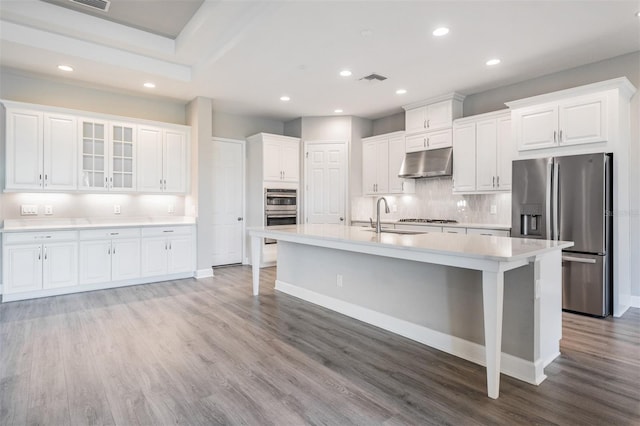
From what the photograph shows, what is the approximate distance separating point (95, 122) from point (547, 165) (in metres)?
5.89

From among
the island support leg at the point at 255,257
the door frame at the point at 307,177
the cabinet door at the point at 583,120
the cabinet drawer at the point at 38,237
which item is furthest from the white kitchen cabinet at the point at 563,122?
the cabinet drawer at the point at 38,237

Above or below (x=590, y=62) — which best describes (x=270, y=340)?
below

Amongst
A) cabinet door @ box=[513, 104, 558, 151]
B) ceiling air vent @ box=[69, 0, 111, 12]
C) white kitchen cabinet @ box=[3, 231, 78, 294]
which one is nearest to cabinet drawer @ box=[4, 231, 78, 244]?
white kitchen cabinet @ box=[3, 231, 78, 294]

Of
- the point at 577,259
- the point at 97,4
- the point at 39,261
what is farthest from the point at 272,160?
the point at 577,259

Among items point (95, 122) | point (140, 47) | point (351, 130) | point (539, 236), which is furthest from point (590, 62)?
point (95, 122)

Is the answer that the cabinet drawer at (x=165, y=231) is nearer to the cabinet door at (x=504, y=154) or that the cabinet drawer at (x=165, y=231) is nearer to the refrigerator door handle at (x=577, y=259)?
the cabinet door at (x=504, y=154)

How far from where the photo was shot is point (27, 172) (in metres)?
4.40

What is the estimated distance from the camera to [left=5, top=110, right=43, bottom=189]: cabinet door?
430 centimetres

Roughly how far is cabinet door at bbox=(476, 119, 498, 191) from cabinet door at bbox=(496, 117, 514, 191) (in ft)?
0.17

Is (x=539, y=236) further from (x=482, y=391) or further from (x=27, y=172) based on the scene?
(x=27, y=172)

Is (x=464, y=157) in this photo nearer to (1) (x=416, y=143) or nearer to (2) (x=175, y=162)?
(1) (x=416, y=143)

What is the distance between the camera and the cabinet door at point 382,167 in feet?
20.4

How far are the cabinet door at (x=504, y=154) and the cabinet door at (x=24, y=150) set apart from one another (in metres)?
6.05

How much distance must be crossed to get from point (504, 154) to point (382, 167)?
2.10 meters
